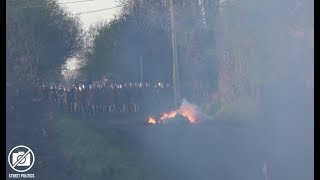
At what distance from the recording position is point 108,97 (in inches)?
1582

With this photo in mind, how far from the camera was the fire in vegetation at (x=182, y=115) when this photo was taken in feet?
102

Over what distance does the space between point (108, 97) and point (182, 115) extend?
32.6ft

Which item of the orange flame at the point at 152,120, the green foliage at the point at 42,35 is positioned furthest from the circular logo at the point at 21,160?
the green foliage at the point at 42,35

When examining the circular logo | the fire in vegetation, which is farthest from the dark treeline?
the fire in vegetation

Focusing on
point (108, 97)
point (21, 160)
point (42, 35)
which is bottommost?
point (21, 160)

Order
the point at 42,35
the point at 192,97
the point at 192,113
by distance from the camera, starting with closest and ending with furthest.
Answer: the point at 192,113, the point at 192,97, the point at 42,35

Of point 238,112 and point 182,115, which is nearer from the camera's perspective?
point 182,115

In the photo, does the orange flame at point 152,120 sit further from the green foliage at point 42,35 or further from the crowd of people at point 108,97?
the green foliage at point 42,35

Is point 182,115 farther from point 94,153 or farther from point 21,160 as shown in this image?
point 21,160

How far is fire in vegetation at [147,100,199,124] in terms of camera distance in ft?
102

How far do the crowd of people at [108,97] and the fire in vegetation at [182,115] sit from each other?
5.97 meters

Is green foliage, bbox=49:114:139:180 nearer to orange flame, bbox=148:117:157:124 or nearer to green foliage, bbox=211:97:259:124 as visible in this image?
orange flame, bbox=148:117:157:124

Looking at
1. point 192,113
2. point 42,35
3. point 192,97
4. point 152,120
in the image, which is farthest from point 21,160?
point 42,35

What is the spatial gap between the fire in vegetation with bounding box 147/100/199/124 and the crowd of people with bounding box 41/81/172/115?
5.97 metres
